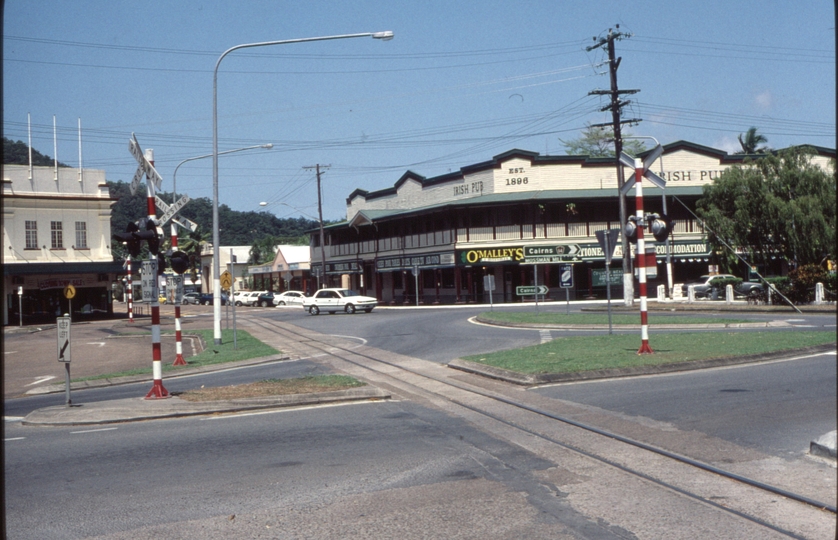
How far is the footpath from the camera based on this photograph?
1266 centimetres

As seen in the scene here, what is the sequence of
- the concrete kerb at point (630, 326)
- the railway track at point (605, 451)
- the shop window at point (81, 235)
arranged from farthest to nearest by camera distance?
the shop window at point (81, 235) < the concrete kerb at point (630, 326) < the railway track at point (605, 451)

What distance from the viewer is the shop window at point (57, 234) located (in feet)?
171

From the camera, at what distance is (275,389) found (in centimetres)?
1441

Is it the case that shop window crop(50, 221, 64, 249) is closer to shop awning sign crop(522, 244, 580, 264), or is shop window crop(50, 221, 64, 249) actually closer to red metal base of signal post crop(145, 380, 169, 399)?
shop awning sign crop(522, 244, 580, 264)

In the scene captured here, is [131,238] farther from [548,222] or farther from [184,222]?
[548,222]

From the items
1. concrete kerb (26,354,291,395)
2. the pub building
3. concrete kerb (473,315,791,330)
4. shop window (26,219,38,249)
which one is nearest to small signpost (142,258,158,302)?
concrete kerb (26,354,291,395)

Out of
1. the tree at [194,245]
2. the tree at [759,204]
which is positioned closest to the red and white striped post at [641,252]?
the tree at [759,204]

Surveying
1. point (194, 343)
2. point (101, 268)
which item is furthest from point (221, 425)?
point (101, 268)

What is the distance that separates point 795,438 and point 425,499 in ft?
14.9

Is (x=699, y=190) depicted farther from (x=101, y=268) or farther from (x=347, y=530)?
(x=347, y=530)

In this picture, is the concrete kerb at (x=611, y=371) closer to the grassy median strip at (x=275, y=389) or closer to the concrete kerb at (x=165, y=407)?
the concrete kerb at (x=165, y=407)

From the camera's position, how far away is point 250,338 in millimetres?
30828

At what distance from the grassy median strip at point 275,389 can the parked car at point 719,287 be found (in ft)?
93.4

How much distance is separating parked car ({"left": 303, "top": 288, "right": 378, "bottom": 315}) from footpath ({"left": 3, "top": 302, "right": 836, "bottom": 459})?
42.7 feet
